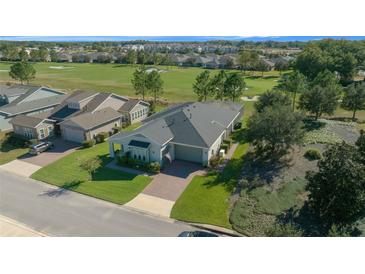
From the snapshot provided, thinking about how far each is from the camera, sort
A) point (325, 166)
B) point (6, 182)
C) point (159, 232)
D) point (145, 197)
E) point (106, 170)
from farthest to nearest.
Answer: point (106, 170) < point (6, 182) < point (145, 197) < point (325, 166) < point (159, 232)

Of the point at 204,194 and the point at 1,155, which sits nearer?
the point at 204,194

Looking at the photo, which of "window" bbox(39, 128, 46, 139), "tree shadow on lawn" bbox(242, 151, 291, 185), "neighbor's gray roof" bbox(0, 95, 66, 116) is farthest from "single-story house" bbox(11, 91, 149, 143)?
"tree shadow on lawn" bbox(242, 151, 291, 185)

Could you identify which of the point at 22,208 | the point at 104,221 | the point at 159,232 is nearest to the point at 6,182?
the point at 22,208

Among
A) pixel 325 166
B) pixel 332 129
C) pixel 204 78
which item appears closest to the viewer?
pixel 325 166

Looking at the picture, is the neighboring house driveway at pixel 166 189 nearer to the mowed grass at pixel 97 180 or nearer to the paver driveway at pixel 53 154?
the mowed grass at pixel 97 180

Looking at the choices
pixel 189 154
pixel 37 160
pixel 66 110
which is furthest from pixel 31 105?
pixel 189 154

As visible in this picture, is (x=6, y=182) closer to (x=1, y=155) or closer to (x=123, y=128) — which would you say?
(x=1, y=155)

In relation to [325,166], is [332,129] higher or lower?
lower
